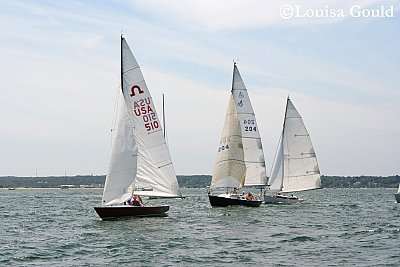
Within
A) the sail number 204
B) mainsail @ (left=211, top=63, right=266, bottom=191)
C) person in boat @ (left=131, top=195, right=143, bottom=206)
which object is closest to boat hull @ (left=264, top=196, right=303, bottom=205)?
mainsail @ (left=211, top=63, right=266, bottom=191)

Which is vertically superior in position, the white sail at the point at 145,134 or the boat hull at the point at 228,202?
the white sail at the point at 145,134

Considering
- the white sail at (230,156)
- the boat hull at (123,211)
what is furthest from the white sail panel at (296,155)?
the boat hull at (123,211)

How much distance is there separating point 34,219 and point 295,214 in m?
18.5

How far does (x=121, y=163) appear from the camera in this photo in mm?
37500

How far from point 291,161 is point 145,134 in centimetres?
2563

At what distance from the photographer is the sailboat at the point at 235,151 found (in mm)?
53750

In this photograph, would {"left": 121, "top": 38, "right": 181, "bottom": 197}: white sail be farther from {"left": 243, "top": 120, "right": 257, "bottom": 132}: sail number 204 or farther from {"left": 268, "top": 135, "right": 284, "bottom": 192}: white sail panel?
{"left": 268, "top": 135, "right": 284, "bottom": 192}: white sail panel

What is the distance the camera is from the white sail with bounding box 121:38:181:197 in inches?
1549

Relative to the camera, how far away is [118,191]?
123ft

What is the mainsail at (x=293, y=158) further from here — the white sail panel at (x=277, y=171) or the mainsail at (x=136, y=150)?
the mainsail at (x=136, y=150)

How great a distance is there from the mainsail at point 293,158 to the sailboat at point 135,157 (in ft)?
75.4

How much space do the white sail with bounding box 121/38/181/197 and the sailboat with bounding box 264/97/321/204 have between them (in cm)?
2363

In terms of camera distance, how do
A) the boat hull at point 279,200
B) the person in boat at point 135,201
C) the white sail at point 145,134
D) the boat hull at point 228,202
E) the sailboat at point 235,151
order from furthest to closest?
the boat hull at point 279,200 < the sailboat at point 235,151 < the boat hull at point 228,202 < the white sail at point 145,134 < the person in boat at point 135,201

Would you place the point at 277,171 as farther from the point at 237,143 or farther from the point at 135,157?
the point at 135,157
